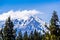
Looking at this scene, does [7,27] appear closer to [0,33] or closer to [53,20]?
[0,33]

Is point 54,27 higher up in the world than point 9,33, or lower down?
higher up

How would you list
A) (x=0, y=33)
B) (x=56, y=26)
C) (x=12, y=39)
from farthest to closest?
(x=0, y=33)
(x=12, y=39)
(x=56, y=26)

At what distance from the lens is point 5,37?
46469mm

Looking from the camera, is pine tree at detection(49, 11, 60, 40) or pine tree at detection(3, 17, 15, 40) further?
pine tree at detection(3, 17, 15, 40)

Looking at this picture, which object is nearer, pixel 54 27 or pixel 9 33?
pixel 54 27

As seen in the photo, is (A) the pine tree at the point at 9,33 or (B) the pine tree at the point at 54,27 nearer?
(B) the pine tree at the point at 54,27

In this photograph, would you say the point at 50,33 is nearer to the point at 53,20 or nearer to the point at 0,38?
the point at 53,20

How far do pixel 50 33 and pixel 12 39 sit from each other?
8.05 metres

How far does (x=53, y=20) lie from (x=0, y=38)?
46.3 feet

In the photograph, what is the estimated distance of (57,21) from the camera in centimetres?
4094

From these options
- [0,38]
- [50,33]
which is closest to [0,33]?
[0,38]

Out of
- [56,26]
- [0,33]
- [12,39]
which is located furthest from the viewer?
[0,33]

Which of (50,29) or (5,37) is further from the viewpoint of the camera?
(5,37)

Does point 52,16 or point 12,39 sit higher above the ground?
point 52,16
